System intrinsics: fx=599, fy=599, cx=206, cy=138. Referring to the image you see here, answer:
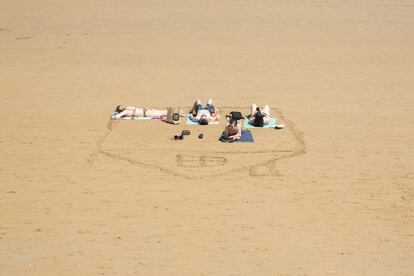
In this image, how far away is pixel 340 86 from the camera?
19875mm

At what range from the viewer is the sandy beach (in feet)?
32.4

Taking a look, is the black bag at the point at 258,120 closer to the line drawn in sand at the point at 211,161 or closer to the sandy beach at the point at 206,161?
the sandy beach at the point at 206,161

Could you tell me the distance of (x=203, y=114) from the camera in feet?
51.9

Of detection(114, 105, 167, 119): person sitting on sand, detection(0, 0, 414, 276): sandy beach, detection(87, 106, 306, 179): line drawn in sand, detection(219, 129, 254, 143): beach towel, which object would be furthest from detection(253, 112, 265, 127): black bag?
detection(114, 105, 167, 119): person sitting on sand

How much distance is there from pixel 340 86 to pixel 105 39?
12104 mm

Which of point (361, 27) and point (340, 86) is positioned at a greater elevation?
point (361, 27)

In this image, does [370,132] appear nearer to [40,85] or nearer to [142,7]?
[40,85]

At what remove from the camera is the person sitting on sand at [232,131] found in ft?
48.0

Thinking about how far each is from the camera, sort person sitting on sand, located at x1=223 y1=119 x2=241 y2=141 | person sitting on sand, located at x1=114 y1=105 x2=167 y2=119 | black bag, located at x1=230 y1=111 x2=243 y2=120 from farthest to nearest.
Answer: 1. person sitting on sand, located at x1=114 y1=105 x2=167 y2=119
2. black bag, located at x1=230 y1=111 x2=243 y2=120
3. person sitting on sand, located at x1=223 y1=119 x2=241 y2=141

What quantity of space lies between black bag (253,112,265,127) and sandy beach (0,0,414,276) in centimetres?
25

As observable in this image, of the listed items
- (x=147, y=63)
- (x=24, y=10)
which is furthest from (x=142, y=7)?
(x=147, y=63)

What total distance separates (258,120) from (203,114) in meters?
1.46

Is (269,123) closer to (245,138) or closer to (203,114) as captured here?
(245,138)

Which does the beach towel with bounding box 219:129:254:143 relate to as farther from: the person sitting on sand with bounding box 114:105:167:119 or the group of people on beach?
the person sitting on sand with bounding box 114:105:167:119
